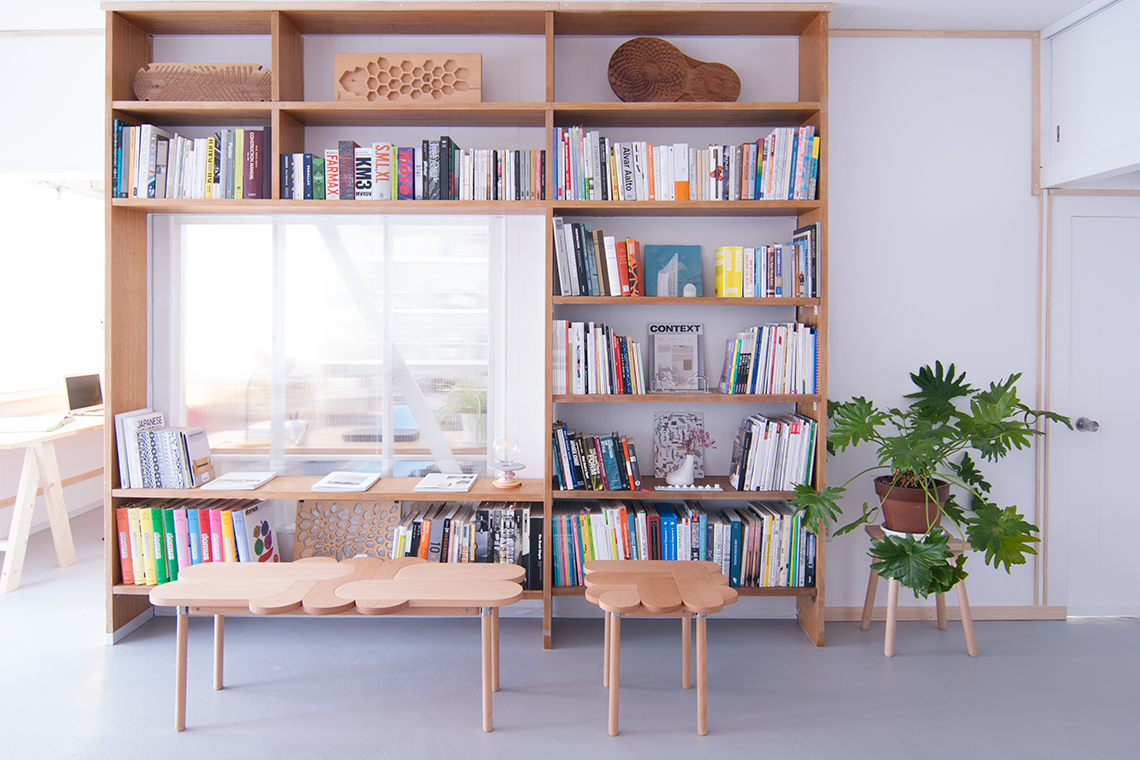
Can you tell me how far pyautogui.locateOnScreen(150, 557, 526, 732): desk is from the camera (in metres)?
2.10

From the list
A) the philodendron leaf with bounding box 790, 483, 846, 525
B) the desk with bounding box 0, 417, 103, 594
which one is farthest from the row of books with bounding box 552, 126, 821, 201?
the desk with bounding box 0, 417, 103, 594

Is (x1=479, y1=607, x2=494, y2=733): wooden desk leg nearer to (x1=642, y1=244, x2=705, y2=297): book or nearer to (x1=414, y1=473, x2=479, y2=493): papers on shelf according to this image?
(x1=414, y1=473, x2=479, y2=493): papers on shelf

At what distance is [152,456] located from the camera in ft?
9.24

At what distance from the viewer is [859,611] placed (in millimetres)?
3047

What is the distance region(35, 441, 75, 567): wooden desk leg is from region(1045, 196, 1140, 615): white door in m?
5.19

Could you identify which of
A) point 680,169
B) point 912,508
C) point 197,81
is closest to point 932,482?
point 912,508

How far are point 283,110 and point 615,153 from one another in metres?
1.40

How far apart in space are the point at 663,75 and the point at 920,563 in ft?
7.18

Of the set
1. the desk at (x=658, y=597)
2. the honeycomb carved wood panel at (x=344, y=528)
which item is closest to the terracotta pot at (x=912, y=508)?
the desk at (x=658, y=597)

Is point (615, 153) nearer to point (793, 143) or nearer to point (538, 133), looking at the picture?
point (538, 133)

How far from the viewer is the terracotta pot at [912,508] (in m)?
2.62

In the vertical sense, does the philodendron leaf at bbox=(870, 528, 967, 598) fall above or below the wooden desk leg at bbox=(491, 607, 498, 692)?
above

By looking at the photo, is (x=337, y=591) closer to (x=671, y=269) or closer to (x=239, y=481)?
(x=239, y=481)

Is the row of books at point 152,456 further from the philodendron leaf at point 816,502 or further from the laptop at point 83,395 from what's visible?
the philodendron leaf at point 816,502
